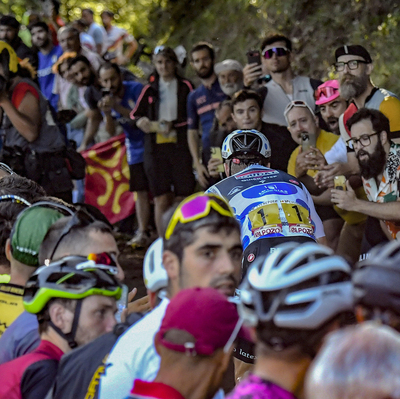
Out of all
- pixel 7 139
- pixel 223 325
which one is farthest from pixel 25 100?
pixel 223 325

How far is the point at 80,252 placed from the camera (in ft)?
12.0

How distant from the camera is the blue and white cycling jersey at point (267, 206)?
5246mm

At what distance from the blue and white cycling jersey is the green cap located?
1.65 meters

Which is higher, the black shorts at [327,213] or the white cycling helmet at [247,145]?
the white cycling helmet at [247,145]

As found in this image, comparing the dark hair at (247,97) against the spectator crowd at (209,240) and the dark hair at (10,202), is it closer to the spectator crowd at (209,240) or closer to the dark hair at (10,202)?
the spectator crowd at (209,240)

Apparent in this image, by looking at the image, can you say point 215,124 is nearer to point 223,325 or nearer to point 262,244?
point 262,244

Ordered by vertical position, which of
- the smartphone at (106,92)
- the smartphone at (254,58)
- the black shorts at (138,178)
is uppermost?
the smartphone at (254,58)

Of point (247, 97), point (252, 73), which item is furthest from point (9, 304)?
point (252, 73)

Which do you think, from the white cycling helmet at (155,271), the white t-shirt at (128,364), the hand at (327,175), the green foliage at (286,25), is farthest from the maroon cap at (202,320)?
the green foliage at (286,25)

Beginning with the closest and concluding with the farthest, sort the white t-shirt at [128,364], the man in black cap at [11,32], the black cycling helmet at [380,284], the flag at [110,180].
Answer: the black cycling helmet at [380,284]
the white t-shirt at [128,364]
the flag at [110,180]
the man in black cap at [11,32]

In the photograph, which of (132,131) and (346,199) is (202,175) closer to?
(132,131)

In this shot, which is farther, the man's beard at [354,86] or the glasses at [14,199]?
the man's beard at [354,86]

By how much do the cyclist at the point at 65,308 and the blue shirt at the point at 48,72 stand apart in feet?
30.6

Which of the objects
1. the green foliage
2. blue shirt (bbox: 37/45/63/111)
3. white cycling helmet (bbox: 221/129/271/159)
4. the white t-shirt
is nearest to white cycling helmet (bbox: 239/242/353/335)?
the white t-shirt
